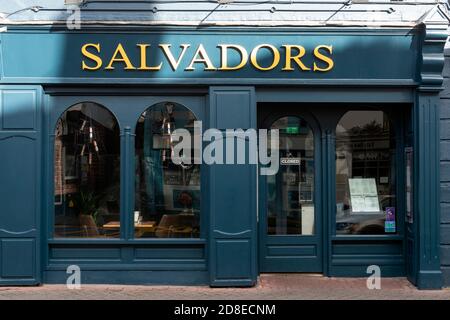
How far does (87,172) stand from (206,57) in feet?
7.96

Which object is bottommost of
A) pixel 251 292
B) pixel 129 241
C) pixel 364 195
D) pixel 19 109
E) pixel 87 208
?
pixel 251 292

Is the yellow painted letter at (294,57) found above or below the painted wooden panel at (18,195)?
above

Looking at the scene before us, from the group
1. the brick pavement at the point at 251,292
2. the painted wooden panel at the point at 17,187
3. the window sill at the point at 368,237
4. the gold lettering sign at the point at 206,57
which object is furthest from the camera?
the window sill at the point at 368,237

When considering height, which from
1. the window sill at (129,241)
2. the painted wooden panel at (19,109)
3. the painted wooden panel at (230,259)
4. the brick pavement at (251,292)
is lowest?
the brick pavement at (251,292)

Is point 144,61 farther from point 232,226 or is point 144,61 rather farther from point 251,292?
point 251,292

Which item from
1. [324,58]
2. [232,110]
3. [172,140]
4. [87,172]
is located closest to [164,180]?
[172,140]

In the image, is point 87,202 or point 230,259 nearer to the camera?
point 230,259

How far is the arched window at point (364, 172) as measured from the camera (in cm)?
855

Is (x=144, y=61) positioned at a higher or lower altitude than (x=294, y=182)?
higher

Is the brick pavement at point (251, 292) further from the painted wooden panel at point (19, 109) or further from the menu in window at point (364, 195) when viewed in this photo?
the painted wooden panel at point (19, 109)

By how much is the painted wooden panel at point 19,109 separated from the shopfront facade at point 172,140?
20 millimetres

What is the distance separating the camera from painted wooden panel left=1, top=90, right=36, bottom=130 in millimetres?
7785

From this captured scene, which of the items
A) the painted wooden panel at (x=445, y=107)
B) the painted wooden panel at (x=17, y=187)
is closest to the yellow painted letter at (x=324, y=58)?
the painted wooden panel at (x=445, y=107)

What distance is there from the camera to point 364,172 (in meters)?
8.66
